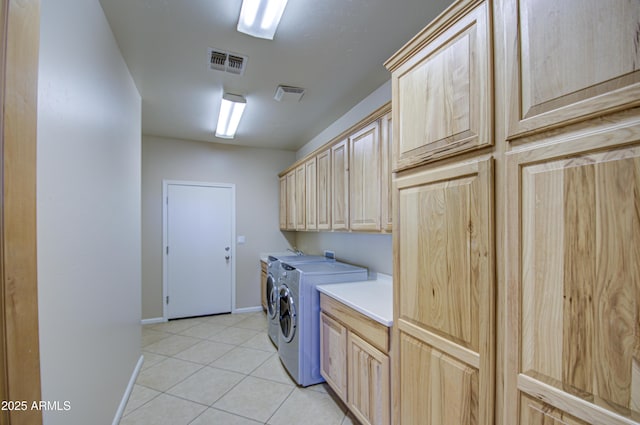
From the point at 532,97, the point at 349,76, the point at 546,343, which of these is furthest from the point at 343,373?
the point at 349,76


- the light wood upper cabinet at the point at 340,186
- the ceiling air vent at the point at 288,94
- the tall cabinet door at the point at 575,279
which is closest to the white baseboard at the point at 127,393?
the light wood upper cabinet at the point at 340,186

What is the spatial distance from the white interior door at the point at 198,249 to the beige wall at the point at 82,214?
2.00 m

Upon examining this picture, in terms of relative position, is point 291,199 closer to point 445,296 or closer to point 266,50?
point 266,50

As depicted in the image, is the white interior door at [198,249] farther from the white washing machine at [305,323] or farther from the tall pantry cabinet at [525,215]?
the tall pantry cabinet at [525,215]

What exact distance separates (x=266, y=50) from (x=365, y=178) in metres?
1.19

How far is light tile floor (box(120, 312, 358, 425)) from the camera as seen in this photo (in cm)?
205

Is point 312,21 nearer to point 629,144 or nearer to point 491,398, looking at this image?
point 629,144

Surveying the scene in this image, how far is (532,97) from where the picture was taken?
833mm

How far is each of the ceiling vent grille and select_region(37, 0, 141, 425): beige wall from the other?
0.62 metres

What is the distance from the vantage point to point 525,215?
848 mm

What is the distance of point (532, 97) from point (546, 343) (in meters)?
0.71

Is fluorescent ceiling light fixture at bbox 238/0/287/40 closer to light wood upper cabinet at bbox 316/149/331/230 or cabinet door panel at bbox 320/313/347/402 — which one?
light wood upper cabinet at bbox 316/149/331/230

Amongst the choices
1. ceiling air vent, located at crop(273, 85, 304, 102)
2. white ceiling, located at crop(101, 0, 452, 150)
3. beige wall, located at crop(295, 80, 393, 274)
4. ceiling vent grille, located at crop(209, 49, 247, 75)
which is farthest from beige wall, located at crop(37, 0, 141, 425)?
beige wall, located at crop(295, 80, 393, 274)

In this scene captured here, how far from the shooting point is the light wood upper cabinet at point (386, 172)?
78.0 inches
